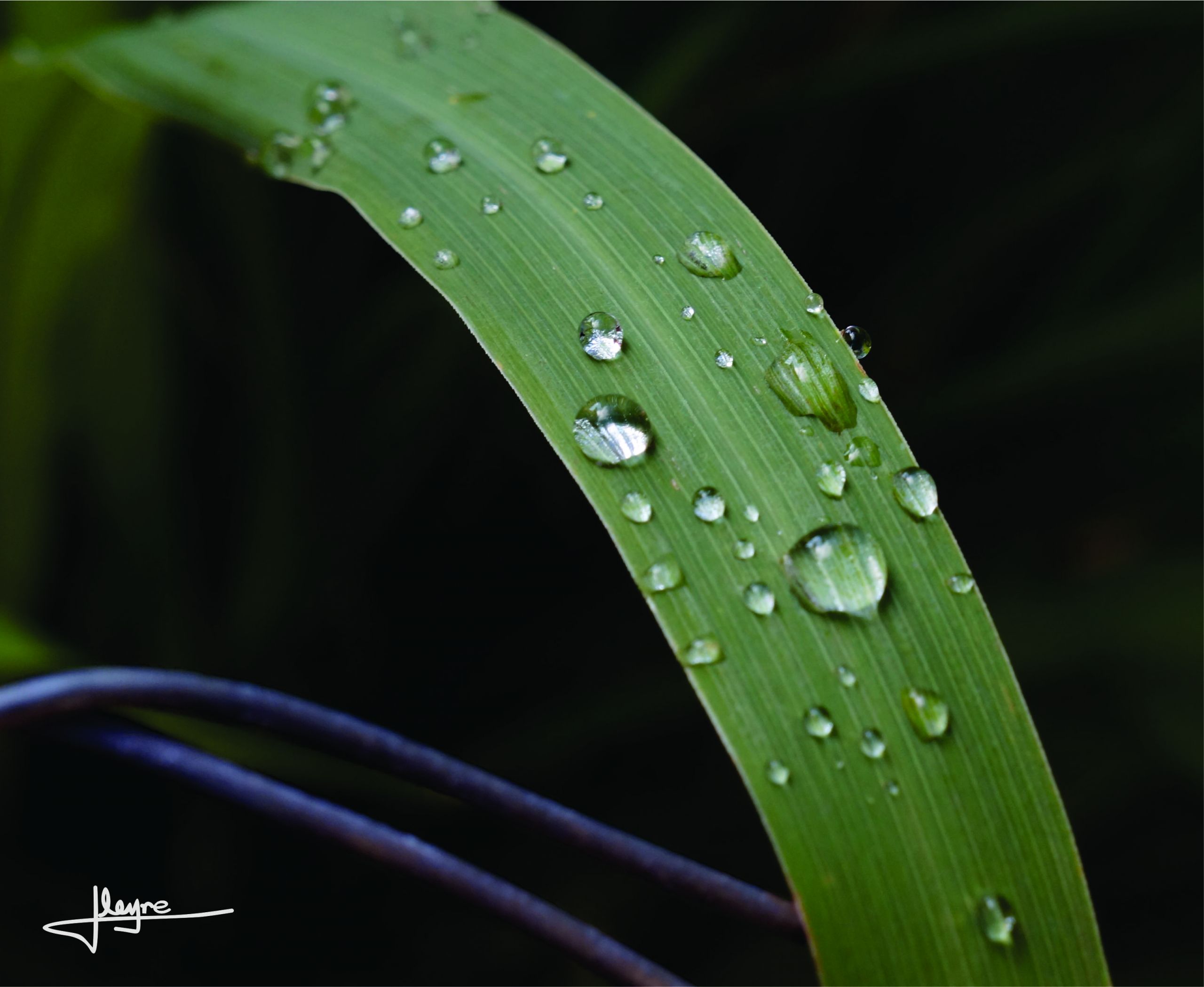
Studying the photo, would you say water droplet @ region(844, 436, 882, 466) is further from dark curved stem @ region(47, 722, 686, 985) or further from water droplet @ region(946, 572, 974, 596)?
dark curved stem @ region(47, 722, 686, 985)

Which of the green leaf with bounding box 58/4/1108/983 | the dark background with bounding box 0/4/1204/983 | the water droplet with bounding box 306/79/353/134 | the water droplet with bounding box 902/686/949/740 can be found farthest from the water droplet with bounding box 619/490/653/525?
the dark background with bounding box 0/4/1204/983

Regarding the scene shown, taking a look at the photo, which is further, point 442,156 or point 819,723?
point 442,156

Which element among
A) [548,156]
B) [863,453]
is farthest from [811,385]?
[548,156]

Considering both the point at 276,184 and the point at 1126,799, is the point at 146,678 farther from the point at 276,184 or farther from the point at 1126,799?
the point at 1126,799

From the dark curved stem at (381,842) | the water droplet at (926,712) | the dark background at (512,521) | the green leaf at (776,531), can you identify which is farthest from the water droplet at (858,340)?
the dark background at (512,521)

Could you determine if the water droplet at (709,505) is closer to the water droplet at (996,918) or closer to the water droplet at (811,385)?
the water droplet at (811,385)

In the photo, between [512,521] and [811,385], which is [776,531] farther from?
[512,521]
